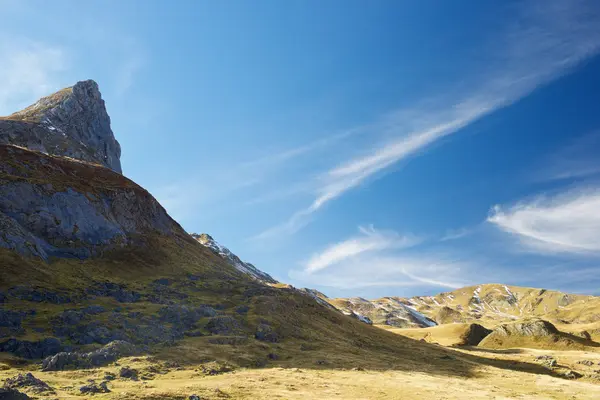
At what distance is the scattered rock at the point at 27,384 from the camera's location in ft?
113

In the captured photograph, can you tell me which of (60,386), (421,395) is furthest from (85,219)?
(421,395)

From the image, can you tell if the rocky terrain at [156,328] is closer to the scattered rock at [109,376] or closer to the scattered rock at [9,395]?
the scattered rock at [9,395]

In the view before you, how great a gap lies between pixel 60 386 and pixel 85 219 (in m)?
75.8

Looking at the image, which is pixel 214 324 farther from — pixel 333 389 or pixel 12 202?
pixel 12 202

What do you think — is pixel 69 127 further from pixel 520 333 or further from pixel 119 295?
pixel 520 333

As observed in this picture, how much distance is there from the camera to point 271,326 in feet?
269

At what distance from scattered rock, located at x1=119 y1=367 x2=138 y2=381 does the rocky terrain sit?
0.55 ft

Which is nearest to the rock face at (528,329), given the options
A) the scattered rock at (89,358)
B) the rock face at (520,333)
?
the rock face at (520,333)

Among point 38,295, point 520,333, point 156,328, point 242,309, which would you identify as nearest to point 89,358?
point 156,328

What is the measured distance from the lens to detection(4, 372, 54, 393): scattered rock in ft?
113

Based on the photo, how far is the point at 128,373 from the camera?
44.8 meters

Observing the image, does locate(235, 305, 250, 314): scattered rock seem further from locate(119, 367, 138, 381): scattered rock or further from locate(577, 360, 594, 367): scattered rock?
locate(577, 360, 594, 367): scattered rock

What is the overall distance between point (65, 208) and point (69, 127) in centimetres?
7735

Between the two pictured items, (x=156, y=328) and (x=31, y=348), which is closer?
(x=31, y=348)
